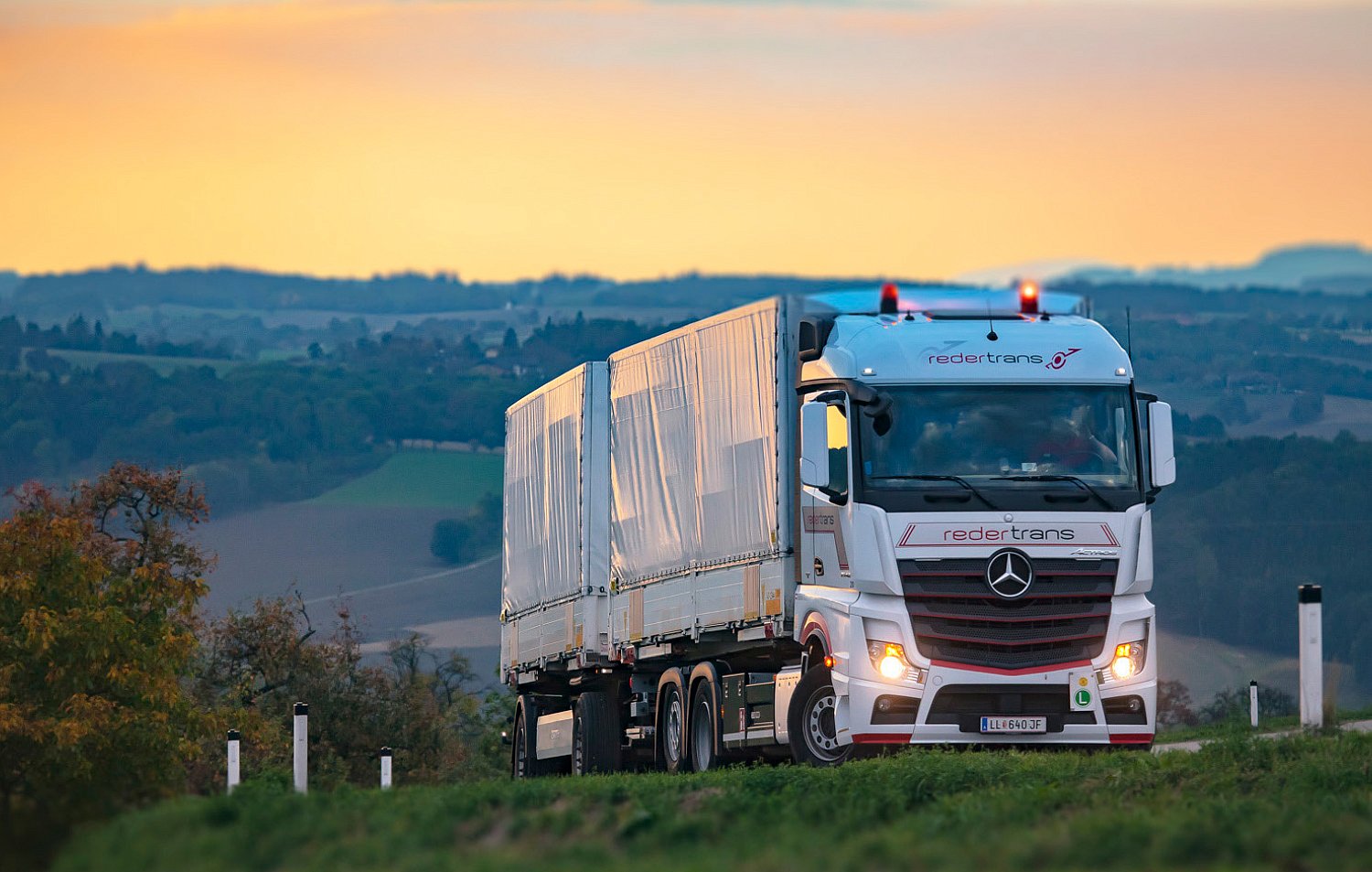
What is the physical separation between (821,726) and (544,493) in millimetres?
9097

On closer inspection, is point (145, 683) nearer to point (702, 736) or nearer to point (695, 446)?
point (702, 736)

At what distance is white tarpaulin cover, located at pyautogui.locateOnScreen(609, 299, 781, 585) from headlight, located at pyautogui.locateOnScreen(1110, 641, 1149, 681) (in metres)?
3.33

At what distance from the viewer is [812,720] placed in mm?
19141

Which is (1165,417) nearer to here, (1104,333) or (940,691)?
(1104,333)

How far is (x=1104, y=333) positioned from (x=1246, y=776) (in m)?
5.62

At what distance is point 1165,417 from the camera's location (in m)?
18.4

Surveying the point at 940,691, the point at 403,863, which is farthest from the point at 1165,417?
the point at 403,863

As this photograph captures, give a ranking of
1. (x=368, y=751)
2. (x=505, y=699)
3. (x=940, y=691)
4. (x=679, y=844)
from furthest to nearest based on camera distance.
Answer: (x=505, y=699) → (x=368, y=751) → (x=940, y=691) → (x=679, y=844)

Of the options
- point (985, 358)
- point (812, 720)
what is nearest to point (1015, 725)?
point (812, 720)

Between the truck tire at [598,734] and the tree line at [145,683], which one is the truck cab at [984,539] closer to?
the tree line at [145,683]

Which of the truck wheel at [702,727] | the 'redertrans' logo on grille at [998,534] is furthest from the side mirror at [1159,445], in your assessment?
the truck wheel at [702,727]

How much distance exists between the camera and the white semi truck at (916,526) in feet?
59.1

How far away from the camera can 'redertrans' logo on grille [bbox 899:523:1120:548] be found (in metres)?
17.9

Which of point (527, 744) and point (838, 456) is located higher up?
point (838, 456)
